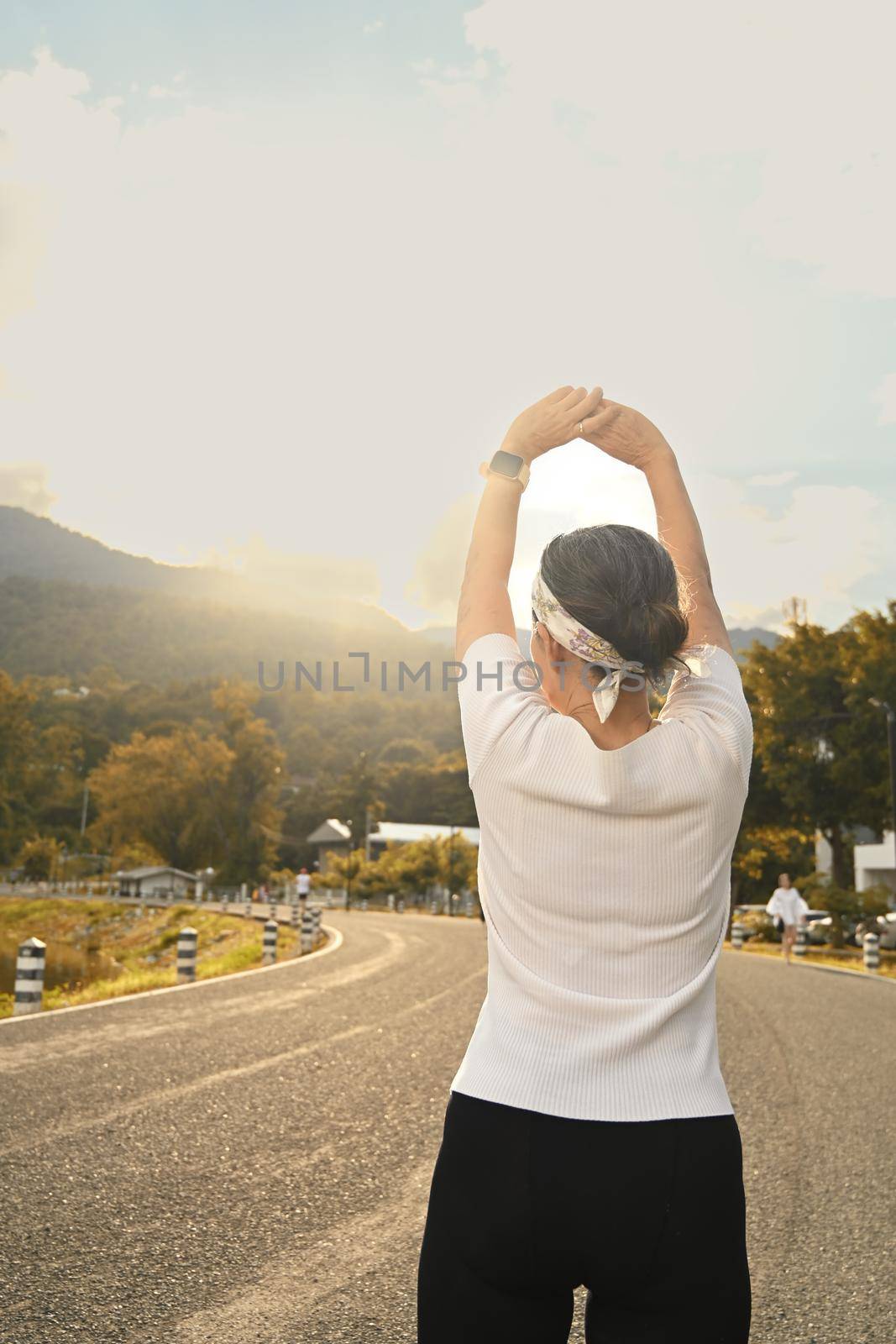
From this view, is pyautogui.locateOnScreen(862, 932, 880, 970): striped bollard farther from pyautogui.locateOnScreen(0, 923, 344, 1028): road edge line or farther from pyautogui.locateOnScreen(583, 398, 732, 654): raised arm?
pyautogui.locateOnScreen(583, 398, 732, 654): raised arm

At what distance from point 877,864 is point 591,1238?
48.6 metres

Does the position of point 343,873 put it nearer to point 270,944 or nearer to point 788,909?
point 788,909

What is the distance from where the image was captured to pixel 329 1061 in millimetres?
9133

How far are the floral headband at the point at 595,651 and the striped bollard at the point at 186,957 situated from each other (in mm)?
15206

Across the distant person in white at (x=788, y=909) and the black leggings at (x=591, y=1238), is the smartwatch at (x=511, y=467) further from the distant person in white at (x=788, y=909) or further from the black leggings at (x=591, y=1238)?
the distant person in white at (x=788, y=909)

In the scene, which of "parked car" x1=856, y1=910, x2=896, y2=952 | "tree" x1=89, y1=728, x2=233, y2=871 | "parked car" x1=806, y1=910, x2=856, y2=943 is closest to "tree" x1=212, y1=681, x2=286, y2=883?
"tree" x1=89, y1=728, x2=233, y2=871

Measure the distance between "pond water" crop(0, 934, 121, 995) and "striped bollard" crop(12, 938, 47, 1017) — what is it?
32.9 ft

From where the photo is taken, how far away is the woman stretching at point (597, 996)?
5.02ft

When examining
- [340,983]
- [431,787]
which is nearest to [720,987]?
[340,983]

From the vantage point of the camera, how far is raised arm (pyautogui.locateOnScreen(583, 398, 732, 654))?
1.97 metres

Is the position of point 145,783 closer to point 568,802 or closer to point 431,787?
point 431,787

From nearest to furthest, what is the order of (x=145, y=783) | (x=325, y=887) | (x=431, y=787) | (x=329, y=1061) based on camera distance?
(x=329, y=1061), (x=325, y=887), (x=145, y=783), (x=431, y=787)

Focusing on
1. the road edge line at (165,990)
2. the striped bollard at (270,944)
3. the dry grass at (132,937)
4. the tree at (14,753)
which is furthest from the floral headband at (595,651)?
the tree at (14,753)

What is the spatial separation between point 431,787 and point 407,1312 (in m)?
103
